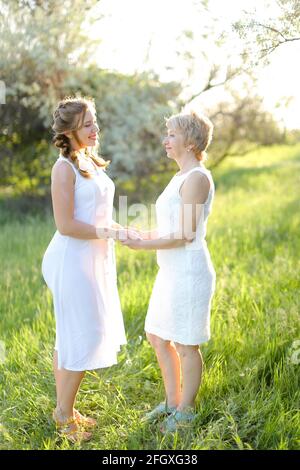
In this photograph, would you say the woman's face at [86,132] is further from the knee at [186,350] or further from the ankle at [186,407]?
the ankle at [186,407]

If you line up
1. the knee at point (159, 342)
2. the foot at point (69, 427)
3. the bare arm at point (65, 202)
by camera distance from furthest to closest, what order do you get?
1. the knee at point (159, 342)
2. the foot at point (69, 427)
3. the bare arm at point (65, 202)

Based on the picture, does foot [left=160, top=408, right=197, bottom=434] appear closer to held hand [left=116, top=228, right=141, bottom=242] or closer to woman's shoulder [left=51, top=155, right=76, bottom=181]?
held hand [left=116, top=228, right=141, bottom=242]

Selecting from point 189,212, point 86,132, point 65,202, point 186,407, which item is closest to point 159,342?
point 186,407

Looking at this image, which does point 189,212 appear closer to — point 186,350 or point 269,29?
point 186,350

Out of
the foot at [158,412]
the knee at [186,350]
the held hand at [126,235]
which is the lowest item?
the foot at [158,412]

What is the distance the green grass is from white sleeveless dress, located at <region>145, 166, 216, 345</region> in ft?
1.61

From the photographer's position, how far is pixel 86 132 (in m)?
3.54

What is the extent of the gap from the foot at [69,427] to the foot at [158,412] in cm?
35

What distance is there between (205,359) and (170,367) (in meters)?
0.82

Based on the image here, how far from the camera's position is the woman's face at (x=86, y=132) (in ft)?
11.6

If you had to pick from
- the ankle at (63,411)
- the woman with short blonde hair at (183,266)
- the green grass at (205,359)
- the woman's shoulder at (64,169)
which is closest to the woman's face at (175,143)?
the woman with short blonde hair at (183,266)
